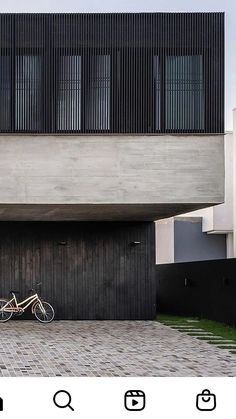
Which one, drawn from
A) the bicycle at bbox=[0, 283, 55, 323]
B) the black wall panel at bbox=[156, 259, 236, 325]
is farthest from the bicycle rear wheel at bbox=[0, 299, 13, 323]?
the black wall panel at bbox=[156, 259, 236, 325]

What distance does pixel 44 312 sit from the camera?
18344 mm

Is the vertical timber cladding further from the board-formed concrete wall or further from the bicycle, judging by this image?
the board-formed concrete wall

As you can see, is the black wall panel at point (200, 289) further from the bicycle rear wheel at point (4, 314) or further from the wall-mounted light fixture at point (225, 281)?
the bicycle rear wheel at point (4, 314)

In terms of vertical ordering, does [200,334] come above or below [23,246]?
below

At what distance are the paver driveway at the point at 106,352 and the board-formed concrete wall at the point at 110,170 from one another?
2.61m

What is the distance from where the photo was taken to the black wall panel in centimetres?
1797

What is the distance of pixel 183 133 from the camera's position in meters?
14.7

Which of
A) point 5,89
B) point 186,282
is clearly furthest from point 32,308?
point 5,89
